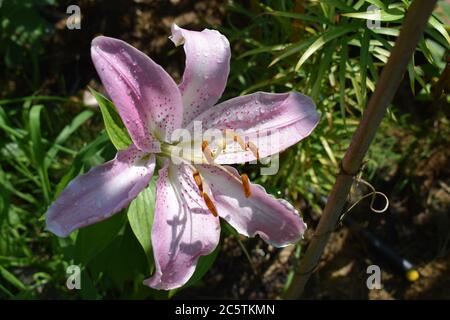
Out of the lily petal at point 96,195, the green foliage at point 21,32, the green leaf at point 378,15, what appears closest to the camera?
the lily petal at point 96,195

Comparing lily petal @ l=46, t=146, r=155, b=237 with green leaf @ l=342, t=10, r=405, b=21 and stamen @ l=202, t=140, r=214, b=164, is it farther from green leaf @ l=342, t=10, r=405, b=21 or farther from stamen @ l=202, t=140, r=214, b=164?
green leaf @ l=342, t=10, r=405, b=21

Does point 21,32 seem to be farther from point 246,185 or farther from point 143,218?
point 246,185

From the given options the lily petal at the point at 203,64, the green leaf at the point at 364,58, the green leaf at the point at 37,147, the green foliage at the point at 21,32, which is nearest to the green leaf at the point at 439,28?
the green leaf at the point at 364,58

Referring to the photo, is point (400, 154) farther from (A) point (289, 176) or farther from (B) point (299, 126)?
(B) point (299, 126)

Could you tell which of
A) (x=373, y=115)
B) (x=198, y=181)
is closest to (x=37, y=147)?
(x=198, y=181)

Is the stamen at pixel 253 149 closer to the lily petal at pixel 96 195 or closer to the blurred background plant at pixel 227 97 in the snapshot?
the lily petal at pixel 96 195

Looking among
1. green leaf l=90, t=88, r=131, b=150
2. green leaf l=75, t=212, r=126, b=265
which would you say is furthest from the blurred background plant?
green leaf l=90, t=88, r=131, b=150
